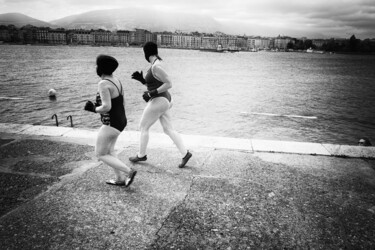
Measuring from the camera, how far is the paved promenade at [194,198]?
3.13 m

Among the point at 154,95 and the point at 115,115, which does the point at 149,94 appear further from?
the point at 115,115

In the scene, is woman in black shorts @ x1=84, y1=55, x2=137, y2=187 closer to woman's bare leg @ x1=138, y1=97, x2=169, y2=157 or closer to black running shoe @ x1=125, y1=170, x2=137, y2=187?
black running shoe @ x1=125, y1=170, x2=137, y2=187

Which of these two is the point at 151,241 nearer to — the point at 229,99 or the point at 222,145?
the point at 222,145

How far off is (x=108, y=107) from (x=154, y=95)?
1178 mm

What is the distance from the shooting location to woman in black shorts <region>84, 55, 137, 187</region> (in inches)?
142

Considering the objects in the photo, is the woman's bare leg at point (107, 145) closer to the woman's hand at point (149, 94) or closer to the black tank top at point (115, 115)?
the black tank top at point (115, 115)

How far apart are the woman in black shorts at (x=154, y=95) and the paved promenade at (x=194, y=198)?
482 millimetres

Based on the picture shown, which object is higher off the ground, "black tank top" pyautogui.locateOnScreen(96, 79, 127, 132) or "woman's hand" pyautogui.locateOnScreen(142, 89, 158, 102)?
"woman's hand" pyautogui.locateOnScreen(142, 89, 158, 102)

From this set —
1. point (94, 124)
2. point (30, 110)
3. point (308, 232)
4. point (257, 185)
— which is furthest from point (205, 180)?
point (30, 110)

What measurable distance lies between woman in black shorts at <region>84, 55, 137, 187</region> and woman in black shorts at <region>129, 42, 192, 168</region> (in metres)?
0.75

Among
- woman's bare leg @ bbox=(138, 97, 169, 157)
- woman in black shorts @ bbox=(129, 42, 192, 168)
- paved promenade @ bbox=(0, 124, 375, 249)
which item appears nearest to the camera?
paved promenade @ bbox=(0, 124, 375, 249)

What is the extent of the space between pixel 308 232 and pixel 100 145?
308cm

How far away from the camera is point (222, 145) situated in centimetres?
600

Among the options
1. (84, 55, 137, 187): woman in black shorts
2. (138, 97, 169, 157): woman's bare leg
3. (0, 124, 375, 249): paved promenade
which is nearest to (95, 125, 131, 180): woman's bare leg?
(84, 55, 137, 187): woman in black shorts
